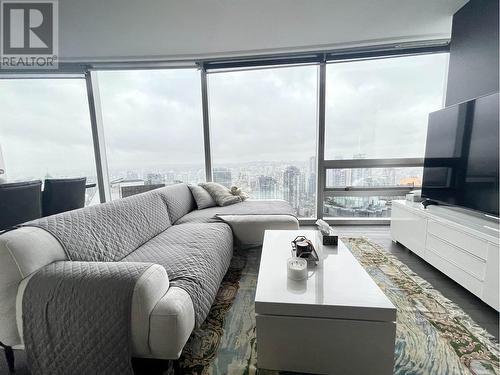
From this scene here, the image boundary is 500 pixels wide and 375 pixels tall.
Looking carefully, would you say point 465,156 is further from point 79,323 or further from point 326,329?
point 79,323

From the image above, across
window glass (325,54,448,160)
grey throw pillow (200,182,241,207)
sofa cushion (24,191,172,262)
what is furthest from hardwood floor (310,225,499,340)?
sofa cushion (24,191,172,262)

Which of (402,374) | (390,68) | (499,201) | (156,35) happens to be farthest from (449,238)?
(156,35)

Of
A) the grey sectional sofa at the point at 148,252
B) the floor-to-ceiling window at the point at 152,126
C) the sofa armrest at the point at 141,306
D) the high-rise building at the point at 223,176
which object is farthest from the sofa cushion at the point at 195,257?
the floor-to-ceiling window at the point at 152,126

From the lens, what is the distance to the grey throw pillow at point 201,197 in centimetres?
281

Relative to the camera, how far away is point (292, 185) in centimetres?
353

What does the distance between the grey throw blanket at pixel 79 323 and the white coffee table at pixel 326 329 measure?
589 millimetres

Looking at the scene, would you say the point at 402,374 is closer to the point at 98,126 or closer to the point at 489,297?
the point at 489,297

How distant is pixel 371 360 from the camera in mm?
939

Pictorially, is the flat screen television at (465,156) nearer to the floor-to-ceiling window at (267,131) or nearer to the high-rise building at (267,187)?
the floor-to-ceiling window at (267,131)

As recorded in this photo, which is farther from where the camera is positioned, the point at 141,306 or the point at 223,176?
the point at 223,176

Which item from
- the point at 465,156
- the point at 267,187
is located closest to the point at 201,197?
the point at 267,187

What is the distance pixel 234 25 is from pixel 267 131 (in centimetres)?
145

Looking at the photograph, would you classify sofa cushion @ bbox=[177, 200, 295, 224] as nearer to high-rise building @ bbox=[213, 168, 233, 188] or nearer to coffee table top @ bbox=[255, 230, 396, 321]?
high-rise building @ bbox=[213, 168, 233, 188]

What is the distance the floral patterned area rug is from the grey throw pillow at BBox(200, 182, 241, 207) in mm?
1273
